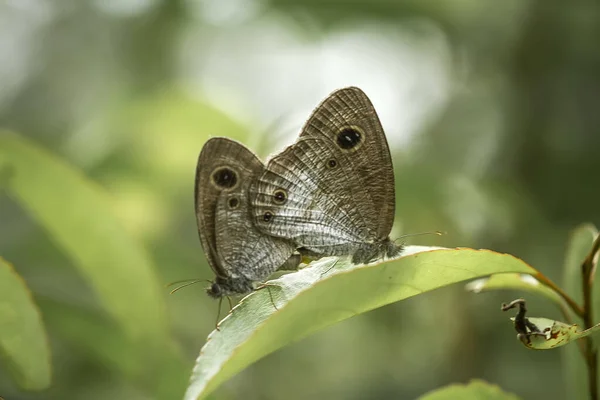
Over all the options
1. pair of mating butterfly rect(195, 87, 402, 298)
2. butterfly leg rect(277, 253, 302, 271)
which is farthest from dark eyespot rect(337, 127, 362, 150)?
butterfly leg rect(277, 253, 302, 271)

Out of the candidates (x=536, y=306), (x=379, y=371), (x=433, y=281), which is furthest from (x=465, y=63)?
(x=433, y=281)

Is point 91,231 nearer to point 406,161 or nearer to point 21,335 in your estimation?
point 21,335

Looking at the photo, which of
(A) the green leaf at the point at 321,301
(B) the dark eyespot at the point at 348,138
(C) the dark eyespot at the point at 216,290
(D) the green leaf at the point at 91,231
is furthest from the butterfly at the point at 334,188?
(A) the green leaf at the point at 321,301

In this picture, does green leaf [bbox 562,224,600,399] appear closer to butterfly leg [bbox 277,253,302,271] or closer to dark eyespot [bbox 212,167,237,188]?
butterfly leg [bbox 277,253,302,271]

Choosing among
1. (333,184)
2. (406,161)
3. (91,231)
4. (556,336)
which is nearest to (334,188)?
(333,184)

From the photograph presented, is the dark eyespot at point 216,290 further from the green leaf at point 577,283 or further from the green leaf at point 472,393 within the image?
the green leaf at point 577,283

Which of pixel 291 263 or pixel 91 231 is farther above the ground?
pixel 91 231

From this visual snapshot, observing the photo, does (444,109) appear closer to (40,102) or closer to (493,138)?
(493,138)
